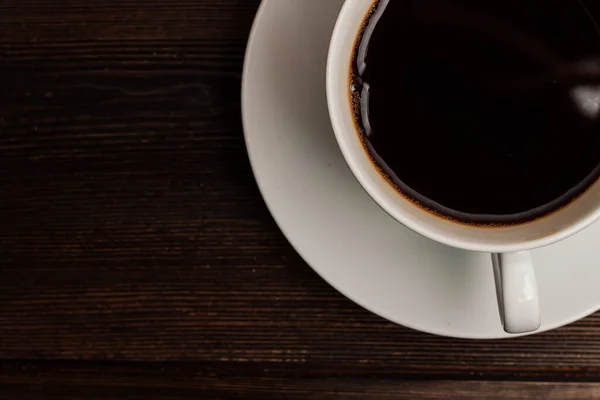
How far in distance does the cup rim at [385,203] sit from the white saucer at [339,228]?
9cm

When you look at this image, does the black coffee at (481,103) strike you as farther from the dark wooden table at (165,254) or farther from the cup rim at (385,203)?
the dark wooden table at (165,254)

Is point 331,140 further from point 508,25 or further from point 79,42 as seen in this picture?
point 79,42

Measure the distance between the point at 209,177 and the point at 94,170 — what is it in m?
0.15

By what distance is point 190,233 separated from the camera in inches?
33.1

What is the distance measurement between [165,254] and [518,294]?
437 millimetres

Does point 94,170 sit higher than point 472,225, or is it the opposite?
point 472,225

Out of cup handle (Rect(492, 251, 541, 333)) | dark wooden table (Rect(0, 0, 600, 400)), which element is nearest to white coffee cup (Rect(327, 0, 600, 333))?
cup handle (Rect(492, 251, 541, 333))

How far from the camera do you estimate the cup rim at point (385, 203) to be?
24.1 inches

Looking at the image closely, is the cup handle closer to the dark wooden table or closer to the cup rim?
the cup rim

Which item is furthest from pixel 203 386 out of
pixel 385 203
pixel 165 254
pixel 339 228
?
pixel 385 203

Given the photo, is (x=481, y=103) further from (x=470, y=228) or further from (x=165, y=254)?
(x=165, y=254)

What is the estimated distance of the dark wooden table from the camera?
2.70 feet

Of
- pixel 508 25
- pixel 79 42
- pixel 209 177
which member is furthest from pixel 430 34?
pixel 79 42

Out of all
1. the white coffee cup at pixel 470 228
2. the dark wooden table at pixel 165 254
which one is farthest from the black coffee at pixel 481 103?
the dark wooden table at pixel 165 254
